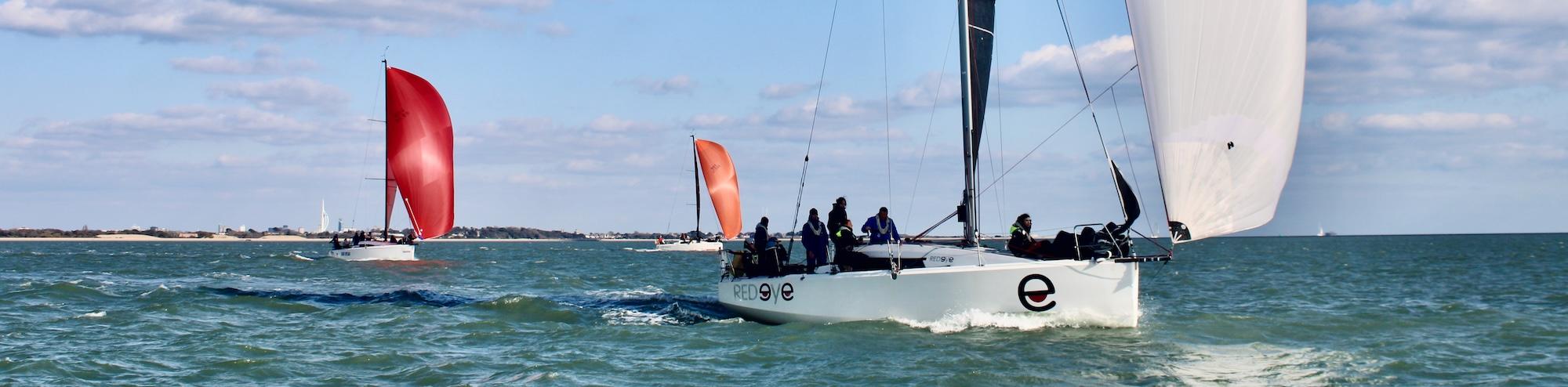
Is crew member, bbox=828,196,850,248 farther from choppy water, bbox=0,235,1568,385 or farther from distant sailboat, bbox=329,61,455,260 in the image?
distant sailboat, bbox=329,61,455,260

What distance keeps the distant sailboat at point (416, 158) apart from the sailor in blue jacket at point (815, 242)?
31.5 metres

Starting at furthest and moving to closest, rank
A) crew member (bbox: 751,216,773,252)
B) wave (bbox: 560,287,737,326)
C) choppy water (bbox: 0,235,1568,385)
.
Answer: wave (bbox: 560,287,737,326), crew member (bbox: 751,216,773,252), choppy water (bbox: 0,235,1568,385)

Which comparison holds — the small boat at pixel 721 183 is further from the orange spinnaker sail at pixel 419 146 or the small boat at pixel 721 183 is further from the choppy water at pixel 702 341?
the choppy water at pixel 702 341

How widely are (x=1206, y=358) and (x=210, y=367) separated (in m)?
10.8

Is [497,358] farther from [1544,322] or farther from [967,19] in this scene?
[1544,322]

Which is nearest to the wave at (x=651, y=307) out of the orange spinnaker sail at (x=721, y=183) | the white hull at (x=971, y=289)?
the white hull at (x=971, y=289)

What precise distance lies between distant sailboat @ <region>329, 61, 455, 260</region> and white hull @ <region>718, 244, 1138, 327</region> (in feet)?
107

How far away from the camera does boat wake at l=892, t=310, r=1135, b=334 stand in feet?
52.3

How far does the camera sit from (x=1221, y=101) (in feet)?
43.3

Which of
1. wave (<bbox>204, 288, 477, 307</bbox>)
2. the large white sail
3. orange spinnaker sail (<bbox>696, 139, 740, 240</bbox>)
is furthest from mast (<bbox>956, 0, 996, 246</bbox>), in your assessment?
orange spinnaker sail (<bbox>696, 139, 740, 240</bbox>)

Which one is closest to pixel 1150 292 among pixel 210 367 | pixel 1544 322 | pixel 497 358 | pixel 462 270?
pixel 1544 322

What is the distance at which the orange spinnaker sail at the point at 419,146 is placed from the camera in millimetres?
47219

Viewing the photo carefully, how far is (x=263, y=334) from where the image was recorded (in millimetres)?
17328

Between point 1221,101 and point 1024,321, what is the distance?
13.2ft
